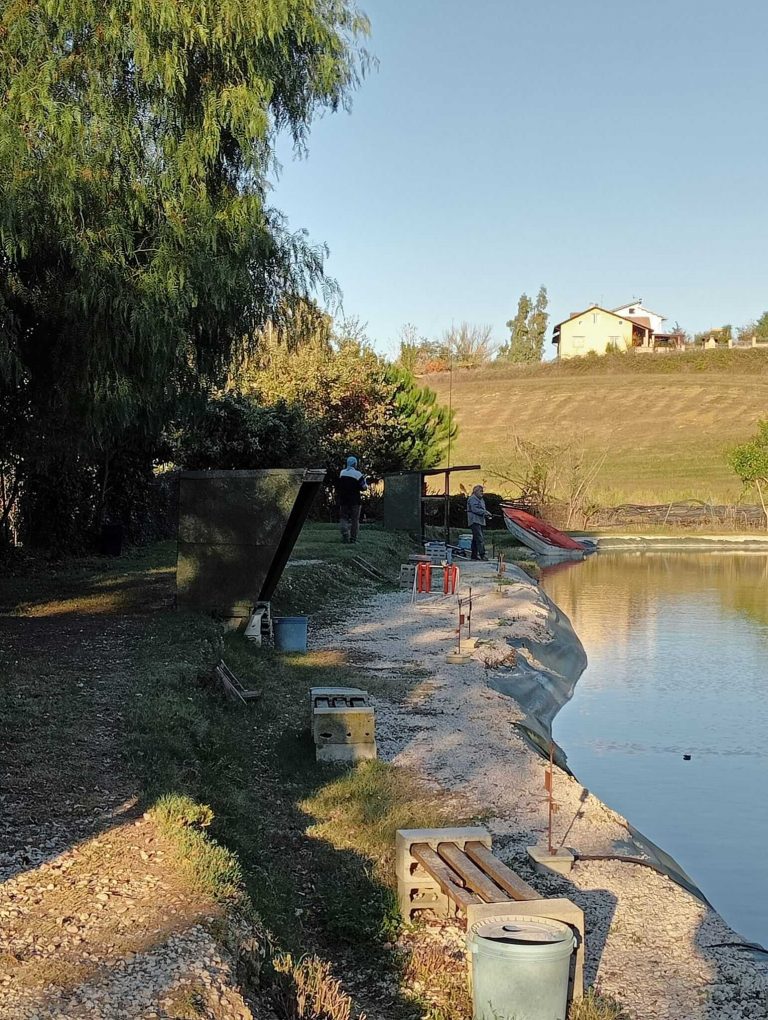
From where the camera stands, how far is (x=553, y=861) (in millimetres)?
6480

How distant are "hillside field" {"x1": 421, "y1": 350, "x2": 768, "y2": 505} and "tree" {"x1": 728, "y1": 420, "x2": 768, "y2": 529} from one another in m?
4.13

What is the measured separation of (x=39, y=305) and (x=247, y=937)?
7.75 metres

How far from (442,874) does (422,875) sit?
0.32m

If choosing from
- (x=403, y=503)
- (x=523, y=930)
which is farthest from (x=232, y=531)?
(x=403, y=503)

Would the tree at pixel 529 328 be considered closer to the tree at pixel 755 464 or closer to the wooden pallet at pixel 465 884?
the tree at pixel 755 464

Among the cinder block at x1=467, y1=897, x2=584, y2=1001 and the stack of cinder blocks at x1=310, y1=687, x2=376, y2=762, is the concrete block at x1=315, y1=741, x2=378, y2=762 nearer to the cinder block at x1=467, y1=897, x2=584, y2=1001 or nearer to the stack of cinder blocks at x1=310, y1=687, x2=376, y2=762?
the stack of cinder blocks at x1=310, y1=687, x2=376, y2=762

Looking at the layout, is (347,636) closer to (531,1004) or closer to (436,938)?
(436,938)

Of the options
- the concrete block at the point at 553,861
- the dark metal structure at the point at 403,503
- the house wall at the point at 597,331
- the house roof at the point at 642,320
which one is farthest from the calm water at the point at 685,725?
the house roof at the point at 642,320

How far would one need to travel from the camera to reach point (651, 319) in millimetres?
108312

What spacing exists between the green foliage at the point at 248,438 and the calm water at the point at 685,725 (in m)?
7.63

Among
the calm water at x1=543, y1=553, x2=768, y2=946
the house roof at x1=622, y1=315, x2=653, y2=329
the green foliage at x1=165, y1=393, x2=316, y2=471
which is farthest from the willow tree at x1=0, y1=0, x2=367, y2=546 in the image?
the house roof at x1=622, y1=315, x2=653, y2=329

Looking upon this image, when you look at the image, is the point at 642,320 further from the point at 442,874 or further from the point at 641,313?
the point at 442,874

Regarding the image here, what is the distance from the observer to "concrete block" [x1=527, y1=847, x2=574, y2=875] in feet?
21.2

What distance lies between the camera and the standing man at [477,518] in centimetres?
2444
